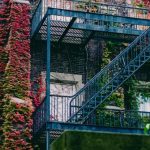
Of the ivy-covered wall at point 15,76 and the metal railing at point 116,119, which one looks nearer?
the ivy-covered wall at point 15,76

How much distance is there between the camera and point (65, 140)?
4637 mm

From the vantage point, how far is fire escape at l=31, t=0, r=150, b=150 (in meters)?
15.0

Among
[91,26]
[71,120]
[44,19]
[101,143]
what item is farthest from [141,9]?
[101,143]

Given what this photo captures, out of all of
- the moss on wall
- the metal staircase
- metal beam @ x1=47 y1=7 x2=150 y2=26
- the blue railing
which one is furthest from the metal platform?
the moss on wall

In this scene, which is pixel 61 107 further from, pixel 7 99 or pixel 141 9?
pixel 141 9

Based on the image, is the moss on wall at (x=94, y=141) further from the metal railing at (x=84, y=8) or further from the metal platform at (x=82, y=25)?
the metal railing at (x=84, y=8)

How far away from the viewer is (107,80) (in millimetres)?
16750

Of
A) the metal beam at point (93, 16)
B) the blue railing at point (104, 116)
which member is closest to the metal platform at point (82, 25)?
the metal beam at point (93, 16)

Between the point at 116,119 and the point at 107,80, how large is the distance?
50.3 inches

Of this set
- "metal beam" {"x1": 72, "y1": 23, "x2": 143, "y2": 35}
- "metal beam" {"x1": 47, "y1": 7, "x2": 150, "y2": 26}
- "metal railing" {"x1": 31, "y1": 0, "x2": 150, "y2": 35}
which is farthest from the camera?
"metal railing" {"x1": 31, "y1": 0, "x2": 150, "y2": 35}

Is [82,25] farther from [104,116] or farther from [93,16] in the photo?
[104,116]

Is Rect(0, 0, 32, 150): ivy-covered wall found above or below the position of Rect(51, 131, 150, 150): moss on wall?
above

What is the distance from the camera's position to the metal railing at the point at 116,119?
638 inches

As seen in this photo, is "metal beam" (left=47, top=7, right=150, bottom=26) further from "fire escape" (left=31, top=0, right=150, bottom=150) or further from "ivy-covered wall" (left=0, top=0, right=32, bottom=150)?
"ivy-covered wall" (left=0, top=0, right=32, bottom=150)
